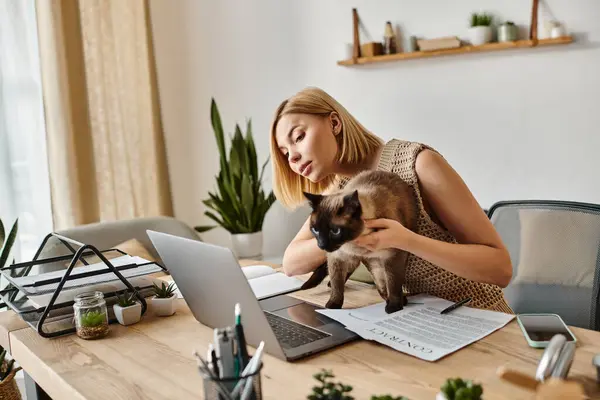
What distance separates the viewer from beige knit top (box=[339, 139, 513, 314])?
1275mm

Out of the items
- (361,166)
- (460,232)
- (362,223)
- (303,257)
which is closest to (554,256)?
(460,232)

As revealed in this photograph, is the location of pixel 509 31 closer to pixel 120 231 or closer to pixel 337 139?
pixel 337 139

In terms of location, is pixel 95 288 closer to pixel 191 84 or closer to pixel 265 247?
pixel 265 247

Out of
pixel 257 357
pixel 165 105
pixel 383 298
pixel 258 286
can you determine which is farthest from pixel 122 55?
pixel 257 357

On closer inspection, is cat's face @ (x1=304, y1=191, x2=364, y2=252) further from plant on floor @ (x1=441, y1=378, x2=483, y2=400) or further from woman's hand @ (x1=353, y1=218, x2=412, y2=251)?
plant on floor @ (x1=441, y1=378, x2=483, y2=400)

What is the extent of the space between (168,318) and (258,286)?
272mm

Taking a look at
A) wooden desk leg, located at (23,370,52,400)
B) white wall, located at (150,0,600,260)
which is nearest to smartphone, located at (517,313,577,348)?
wooden desk leg, located at (23,370,52,400)

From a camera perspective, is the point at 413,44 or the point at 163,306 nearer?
the point at 163,306

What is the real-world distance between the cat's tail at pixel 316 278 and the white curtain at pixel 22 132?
2.05 metres

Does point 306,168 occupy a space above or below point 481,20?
below

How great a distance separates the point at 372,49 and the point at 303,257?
164 cm

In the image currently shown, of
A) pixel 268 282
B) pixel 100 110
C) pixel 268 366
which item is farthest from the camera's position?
pixel 100 110

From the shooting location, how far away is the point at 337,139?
54.7 inches

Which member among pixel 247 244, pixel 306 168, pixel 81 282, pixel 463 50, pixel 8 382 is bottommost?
pixel 8 382
